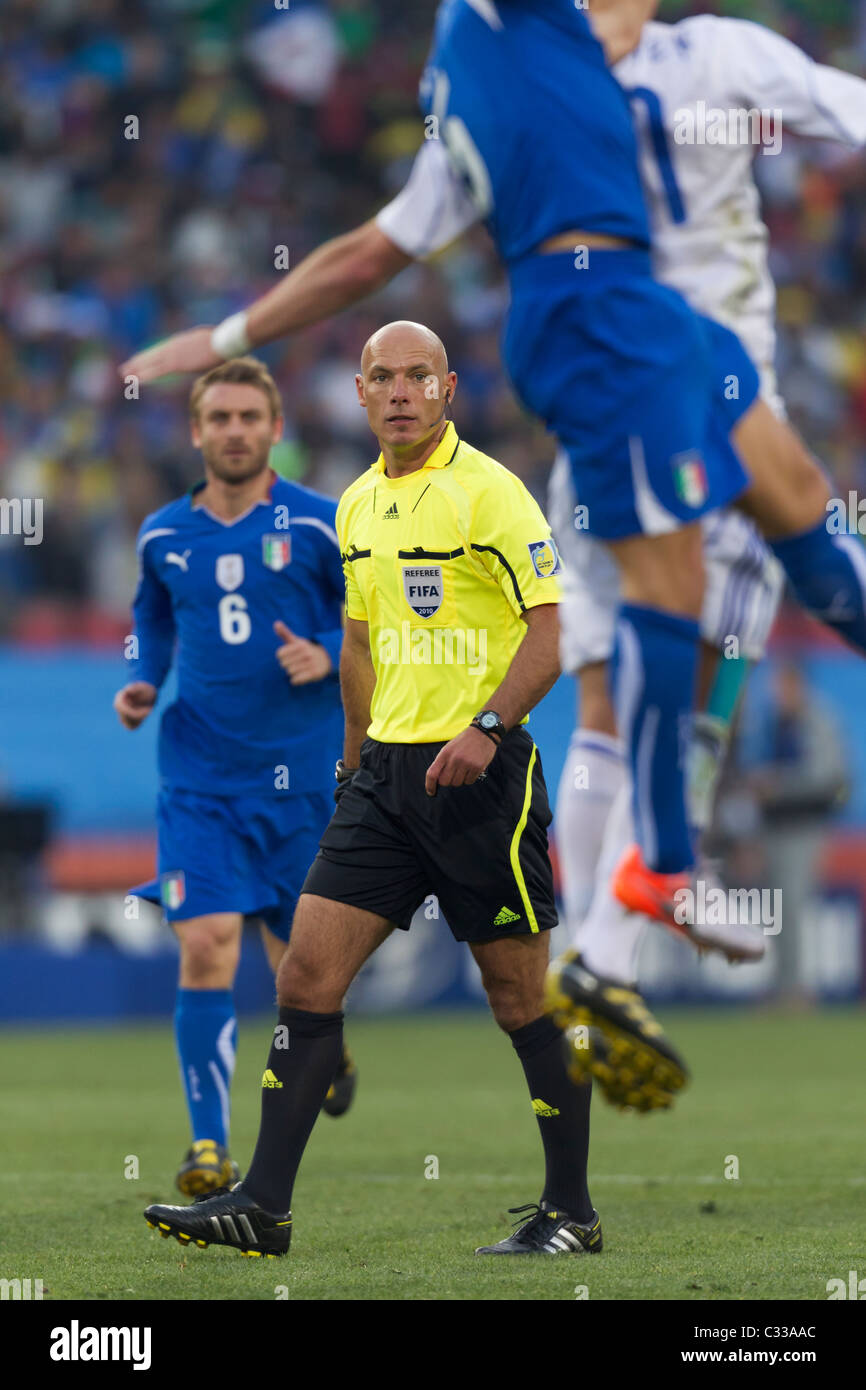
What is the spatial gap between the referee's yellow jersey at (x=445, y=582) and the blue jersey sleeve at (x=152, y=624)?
1.84 meters

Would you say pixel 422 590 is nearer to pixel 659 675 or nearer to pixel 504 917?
pixel 504 917

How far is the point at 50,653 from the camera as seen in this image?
14.5 metres

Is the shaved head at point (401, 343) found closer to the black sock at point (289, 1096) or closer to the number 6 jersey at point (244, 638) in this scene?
the black sock at point (289, 1096)

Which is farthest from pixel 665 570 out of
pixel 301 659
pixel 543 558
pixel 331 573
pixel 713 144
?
pixel 331 573

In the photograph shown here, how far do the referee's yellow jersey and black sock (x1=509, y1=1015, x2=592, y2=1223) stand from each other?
2.79 ft

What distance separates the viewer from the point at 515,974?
5.36 meters

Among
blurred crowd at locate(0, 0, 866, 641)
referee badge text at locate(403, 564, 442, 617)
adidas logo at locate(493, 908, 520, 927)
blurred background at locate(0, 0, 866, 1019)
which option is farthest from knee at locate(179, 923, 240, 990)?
blurred crowd at locate(0, 0, 866, 641)

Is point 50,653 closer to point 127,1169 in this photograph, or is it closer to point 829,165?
point 127,1169

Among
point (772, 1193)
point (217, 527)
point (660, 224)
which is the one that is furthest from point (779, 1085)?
point (660, 224)

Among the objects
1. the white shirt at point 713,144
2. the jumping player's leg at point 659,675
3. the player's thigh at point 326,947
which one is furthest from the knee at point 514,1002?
the white shirt at point 713,144

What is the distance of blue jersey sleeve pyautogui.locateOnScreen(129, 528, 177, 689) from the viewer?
700cm

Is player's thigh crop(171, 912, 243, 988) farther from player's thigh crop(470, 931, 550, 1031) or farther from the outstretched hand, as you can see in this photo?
the outstretched hand
